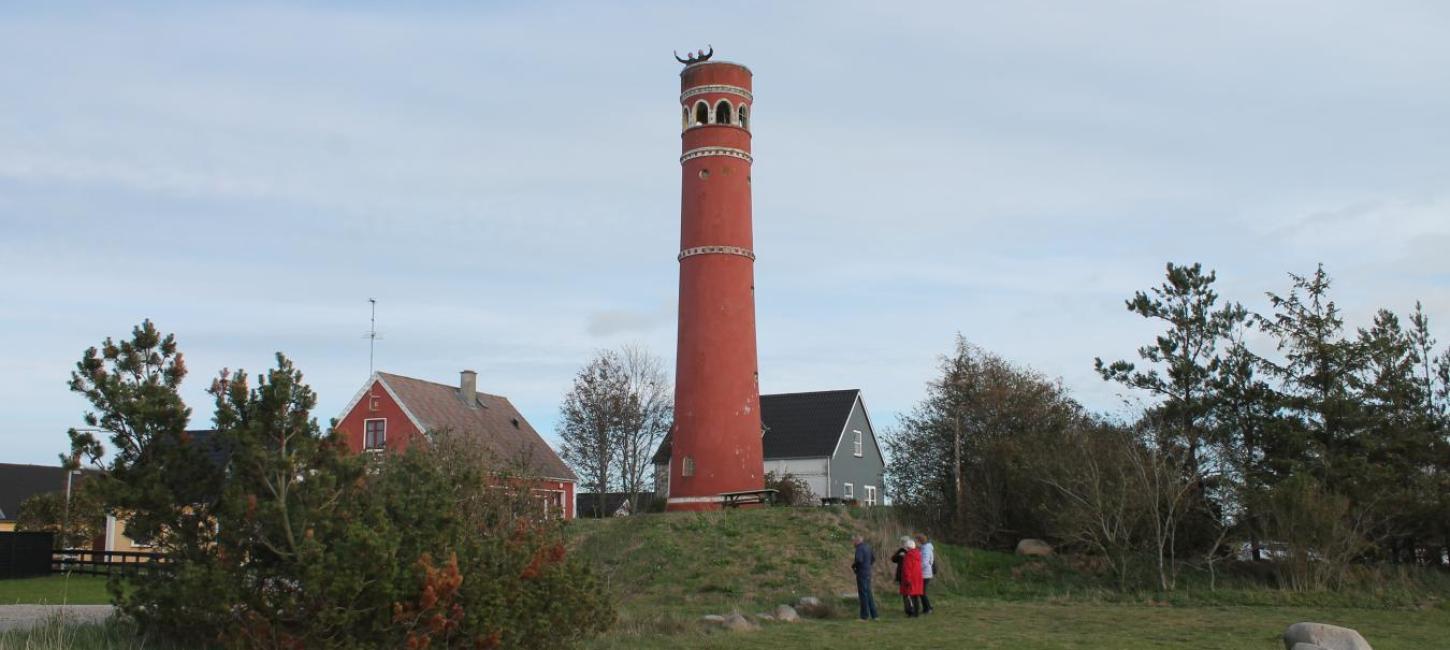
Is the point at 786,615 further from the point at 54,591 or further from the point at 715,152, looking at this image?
the point at 715,152

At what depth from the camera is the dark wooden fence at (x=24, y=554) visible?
33.5 metres

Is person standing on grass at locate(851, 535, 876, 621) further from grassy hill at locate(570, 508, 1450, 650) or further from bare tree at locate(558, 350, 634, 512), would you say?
bare tree at locate(558, 350, 634, 512)

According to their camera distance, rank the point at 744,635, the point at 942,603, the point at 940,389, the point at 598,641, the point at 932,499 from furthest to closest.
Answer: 1. the point at 940,389
2. the point at 932,499
3. the point at 942,603
4. the point at 744,635
5. the point at 598,641

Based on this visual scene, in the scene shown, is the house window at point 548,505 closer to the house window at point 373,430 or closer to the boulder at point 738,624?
the boulder at point 738,624

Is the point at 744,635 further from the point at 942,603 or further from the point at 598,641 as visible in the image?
the point at 942,603

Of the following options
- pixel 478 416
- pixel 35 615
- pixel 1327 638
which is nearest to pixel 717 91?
pixel 478 416

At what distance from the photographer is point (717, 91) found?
3800 centimetres

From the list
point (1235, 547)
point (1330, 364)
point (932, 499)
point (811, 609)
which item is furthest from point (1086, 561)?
point (811, 609)

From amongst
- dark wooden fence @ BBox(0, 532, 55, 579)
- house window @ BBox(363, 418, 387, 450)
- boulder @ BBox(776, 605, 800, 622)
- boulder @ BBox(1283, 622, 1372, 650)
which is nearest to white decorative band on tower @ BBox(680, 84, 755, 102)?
house window @ BBox(363, 418, 387, 450)

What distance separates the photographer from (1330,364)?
2878cm

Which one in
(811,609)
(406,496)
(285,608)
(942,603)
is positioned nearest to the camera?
(285,608)

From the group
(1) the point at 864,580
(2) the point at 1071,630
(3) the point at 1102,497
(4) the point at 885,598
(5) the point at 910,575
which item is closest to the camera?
(2) the point at 1071,630

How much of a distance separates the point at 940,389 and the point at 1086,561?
29.0 feet

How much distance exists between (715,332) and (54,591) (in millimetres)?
18295
